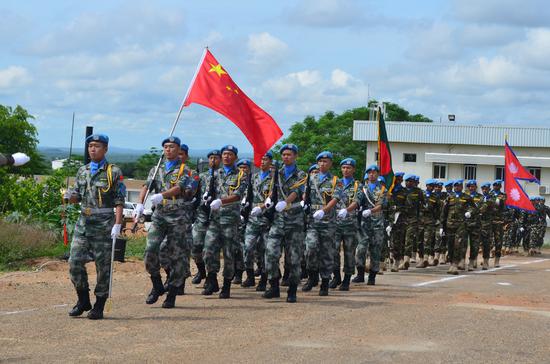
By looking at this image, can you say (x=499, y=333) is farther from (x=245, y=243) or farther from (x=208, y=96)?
(x=208, y=96)

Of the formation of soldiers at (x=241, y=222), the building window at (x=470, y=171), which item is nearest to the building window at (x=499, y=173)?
the building window at (x=470, y=171)

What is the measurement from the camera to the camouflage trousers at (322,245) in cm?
1338

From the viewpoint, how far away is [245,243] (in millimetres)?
13367

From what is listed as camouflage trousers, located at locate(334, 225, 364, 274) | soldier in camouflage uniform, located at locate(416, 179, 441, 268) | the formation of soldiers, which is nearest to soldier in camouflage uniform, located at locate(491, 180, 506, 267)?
soldier in camouflage uniform, located at locate(416, 179, 441, 268)

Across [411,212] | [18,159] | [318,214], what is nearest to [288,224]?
[318,214]

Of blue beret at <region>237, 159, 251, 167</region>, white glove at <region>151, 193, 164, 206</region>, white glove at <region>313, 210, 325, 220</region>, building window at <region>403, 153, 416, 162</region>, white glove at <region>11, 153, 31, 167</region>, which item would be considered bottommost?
white glove at <region>313, 210, 325, 220</region>

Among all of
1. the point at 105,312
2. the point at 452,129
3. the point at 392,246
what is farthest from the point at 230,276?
the point at 452,129

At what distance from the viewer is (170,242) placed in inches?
453

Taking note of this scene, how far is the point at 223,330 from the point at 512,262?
15.9 meters

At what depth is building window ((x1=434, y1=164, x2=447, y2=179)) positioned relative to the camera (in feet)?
200

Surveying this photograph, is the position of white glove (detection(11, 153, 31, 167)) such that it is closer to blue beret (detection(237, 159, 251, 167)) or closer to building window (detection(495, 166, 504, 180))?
blue beret (detection(237, 159, 251, 167))

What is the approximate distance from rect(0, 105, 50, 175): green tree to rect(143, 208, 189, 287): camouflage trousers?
6807cm

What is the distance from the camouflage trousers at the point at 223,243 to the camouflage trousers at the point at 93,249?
229 centimetres

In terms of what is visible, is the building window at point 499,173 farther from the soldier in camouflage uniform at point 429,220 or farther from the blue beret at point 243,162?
the blue beret at point 243,162
